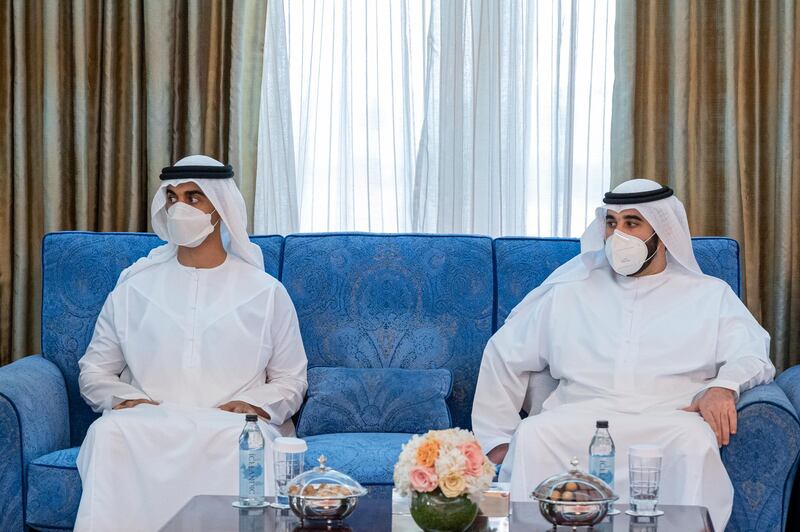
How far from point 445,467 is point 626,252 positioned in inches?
64.9

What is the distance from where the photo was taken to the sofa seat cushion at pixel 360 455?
135 inches

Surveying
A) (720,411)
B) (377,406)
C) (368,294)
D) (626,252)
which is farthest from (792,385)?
(368,294)

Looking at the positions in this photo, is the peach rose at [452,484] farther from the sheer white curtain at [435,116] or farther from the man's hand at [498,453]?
the sheer white curtain at [435,116]

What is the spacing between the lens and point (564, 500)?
246 centimetres

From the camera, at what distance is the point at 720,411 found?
328cm

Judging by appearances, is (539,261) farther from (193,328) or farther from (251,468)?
(251,468)

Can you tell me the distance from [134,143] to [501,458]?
2260 mm

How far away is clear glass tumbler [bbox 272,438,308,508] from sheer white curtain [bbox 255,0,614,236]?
230 cm

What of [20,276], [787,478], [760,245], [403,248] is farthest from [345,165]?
[787,478]

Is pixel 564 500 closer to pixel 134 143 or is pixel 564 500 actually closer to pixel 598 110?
pixel 598 110

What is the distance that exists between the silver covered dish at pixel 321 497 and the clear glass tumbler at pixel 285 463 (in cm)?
12

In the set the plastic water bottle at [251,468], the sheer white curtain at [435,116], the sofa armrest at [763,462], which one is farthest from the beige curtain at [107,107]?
the sofa armrest at [763,462]

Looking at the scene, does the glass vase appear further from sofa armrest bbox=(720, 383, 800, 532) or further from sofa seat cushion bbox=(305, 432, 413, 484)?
sofa armrest bbox=(720, 383, 800, 532)

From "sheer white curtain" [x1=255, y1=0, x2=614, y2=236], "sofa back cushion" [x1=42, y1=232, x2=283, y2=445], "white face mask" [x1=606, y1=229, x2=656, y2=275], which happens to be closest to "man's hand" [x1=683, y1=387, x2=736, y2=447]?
"white face mask" [x1=606, y1=229, x2=656, y2=275]
